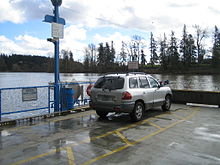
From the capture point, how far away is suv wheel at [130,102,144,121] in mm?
7950

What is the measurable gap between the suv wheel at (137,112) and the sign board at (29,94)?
386 centimetres

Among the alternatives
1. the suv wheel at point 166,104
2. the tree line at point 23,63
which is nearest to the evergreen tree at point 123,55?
the tree line at point 23,63

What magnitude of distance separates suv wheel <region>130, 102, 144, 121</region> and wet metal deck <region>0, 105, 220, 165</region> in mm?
229

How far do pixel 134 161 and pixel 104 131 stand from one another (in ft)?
7.91

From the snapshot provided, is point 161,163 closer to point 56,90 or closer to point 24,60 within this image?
point 56,90

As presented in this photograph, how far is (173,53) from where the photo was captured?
80.7m

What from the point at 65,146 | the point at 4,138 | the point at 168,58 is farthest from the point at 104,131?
the point at 168,58

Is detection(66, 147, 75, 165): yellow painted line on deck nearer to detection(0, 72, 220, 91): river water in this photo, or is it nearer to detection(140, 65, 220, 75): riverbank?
detection(0, 72, 220, 91): river water

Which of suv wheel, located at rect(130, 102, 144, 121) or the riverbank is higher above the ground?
the riverbank

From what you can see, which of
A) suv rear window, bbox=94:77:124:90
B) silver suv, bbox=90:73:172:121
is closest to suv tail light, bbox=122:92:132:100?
silver suv, bbox=90:73:172:121

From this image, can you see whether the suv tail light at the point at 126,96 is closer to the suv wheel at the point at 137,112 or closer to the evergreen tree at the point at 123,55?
the suv wheel at the point at 137,112

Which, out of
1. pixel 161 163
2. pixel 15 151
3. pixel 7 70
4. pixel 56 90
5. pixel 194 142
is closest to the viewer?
pixel 161 163

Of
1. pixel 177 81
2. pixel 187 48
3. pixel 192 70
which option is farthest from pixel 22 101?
pixel 187 48

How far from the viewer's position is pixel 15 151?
5.14 metres
